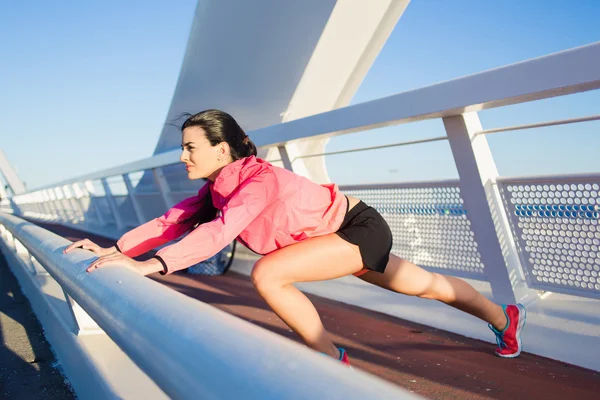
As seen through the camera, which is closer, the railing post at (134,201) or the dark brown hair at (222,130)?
the dark brown hair at (222,130)

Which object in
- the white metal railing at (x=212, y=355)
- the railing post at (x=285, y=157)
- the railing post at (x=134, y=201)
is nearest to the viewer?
the white metal railing at (x=212, y=355)

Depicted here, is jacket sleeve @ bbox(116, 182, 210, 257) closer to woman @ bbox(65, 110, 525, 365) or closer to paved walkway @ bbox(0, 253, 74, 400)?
woman @ bbox(65, 110, 525, 365)

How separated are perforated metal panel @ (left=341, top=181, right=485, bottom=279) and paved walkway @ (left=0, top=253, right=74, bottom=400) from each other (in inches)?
108

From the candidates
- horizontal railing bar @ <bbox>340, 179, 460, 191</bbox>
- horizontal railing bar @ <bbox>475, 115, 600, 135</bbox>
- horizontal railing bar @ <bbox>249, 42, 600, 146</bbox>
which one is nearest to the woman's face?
horizontal railing bar @ <bbox>249, 42, 600, 146</bbox>

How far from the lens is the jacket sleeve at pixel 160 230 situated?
288cm

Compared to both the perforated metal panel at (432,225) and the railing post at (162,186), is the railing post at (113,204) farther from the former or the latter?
the perforated metal panel at (432,225)

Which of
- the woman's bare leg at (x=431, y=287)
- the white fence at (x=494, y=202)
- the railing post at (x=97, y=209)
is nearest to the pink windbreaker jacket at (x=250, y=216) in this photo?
the woman's bare leg at (x=431, y=287)

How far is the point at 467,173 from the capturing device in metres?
4.03

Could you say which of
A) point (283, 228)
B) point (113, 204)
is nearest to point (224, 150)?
point (283, 228)

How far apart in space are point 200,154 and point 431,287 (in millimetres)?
1274

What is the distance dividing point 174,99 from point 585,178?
49.1ft

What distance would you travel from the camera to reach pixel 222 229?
2.32 metres

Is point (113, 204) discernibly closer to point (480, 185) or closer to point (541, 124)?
point (480, 185)

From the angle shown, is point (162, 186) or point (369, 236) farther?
point (162, 186)
